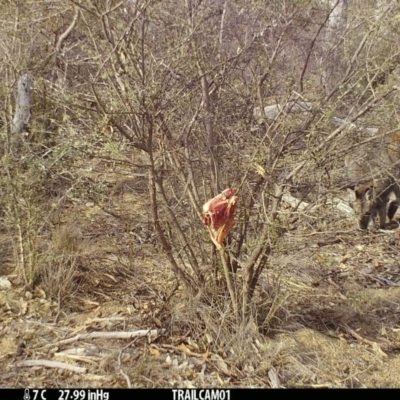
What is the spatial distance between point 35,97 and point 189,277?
3.25 meters

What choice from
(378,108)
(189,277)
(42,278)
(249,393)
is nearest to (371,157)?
(378,108)

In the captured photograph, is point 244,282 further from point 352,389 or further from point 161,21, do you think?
point 161,21

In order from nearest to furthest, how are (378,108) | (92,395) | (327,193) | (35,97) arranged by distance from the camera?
(92,395), (327,193), (378,108), (35,97)

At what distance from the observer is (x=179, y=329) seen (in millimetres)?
4016

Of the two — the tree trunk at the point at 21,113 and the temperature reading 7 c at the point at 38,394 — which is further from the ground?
the tree trunk at the point at 21,113

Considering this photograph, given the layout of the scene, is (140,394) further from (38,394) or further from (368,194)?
(368,194)

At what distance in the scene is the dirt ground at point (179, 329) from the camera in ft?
11.7

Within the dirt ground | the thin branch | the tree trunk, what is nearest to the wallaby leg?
the dirt ground

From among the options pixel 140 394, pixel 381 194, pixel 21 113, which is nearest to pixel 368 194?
pixel 381 194

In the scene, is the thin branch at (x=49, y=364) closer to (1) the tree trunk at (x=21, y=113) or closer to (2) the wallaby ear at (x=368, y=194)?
(1) the tree trunk at (x=21, y=113)

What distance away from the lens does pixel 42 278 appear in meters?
4.62

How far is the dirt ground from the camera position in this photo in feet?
11.7

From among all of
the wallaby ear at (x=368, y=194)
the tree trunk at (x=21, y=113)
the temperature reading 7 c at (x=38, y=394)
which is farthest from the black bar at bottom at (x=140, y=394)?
the wallaby ear at (x=368, y=194)

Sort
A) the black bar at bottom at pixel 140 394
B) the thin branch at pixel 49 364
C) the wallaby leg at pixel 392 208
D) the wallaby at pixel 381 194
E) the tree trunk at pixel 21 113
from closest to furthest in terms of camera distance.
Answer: the black bar at bottom at pixel 140 394
the thin branch at pixel 49 364
the tree trunk at pixel 21 113
the wallaby at pixel 381 194
the wallaby leg at pixel 392 208
